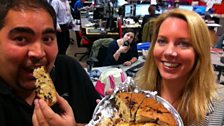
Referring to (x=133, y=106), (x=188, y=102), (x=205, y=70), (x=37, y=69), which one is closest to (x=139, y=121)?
(x=133, y=106)

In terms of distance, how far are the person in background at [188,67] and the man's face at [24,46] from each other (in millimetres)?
641

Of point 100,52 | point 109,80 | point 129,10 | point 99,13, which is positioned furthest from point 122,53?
point 129,10

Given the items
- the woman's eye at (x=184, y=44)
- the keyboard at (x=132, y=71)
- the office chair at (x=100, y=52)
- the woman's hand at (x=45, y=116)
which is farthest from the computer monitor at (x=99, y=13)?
the woman's hand at (x=45, y=116)

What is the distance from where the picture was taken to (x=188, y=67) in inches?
54.8

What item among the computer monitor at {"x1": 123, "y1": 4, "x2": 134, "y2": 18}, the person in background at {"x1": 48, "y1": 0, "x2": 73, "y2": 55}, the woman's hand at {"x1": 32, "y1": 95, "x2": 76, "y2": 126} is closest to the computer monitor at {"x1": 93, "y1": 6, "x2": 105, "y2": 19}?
the computer monitor at {"x1": 123, "y1": 4, "x2": 134, "y2": 18}

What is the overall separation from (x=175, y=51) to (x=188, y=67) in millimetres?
109

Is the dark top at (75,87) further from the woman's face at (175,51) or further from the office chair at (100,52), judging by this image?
the office chair at (100,52)

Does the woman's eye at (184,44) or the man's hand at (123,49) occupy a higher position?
the woman's eye at (184,44)

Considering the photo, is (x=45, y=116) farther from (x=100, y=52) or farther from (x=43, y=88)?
(x=100, y=52)

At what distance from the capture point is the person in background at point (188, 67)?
137cm

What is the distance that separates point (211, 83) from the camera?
5.01 ft

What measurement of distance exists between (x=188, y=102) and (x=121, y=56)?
2.01m

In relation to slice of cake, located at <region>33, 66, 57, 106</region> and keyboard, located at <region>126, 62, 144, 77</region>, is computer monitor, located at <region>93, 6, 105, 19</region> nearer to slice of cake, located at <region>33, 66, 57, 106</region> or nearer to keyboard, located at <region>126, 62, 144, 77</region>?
keyboard, located at <region>126, 62, 144, 77</region>

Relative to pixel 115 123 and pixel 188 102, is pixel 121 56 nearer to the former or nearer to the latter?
pixel 188 102
